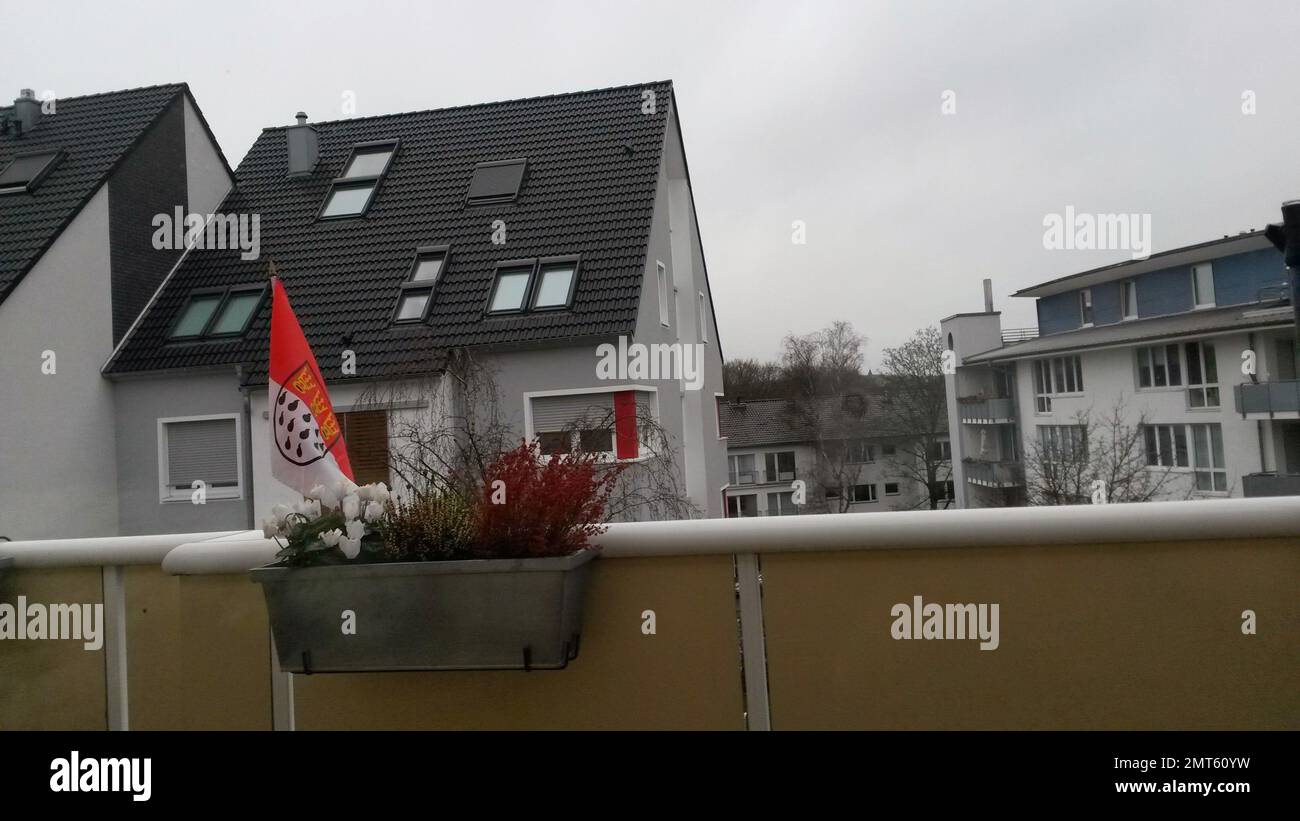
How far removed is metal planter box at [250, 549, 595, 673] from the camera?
125 centimetres

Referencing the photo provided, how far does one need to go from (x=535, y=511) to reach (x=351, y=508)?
28cm

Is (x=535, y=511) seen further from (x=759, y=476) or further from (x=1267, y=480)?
(x=759, y=476)

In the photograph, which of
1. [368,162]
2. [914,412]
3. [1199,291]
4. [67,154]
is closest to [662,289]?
[368,162]

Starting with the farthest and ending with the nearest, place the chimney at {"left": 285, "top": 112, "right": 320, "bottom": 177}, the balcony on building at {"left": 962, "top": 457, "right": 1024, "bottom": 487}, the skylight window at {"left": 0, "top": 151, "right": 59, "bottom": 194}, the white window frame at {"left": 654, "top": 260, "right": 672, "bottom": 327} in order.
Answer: the chimney at {"left": 285, "top": 112, "right": 320, "bottom": 177}
the white window frame at {"left": 654, "top": 260, "right": 672, "bottom": 327}
the skylight window at {"left": 0, "top": 151, "right": 59, "bottom": 194}
the balcony on building at {"left": 962, "top": 457, "right": 1024, "bottom": 487}

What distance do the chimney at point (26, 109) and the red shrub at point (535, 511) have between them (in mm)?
9605

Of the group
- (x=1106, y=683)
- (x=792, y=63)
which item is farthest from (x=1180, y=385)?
(x=1106, y=683)

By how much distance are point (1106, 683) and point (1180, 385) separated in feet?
16.1

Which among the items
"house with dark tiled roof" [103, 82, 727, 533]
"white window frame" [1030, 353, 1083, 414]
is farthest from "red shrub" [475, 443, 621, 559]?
"white window frame" [1030, 353, 1083, 414]

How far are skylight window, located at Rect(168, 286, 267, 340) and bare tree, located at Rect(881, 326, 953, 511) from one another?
18.4ft

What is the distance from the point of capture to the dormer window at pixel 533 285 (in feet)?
23.2

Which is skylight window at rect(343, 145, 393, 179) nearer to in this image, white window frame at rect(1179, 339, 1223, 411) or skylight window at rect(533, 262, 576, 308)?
skylight window at rect(533, 262, 576, 308)

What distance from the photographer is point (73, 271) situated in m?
8.07
